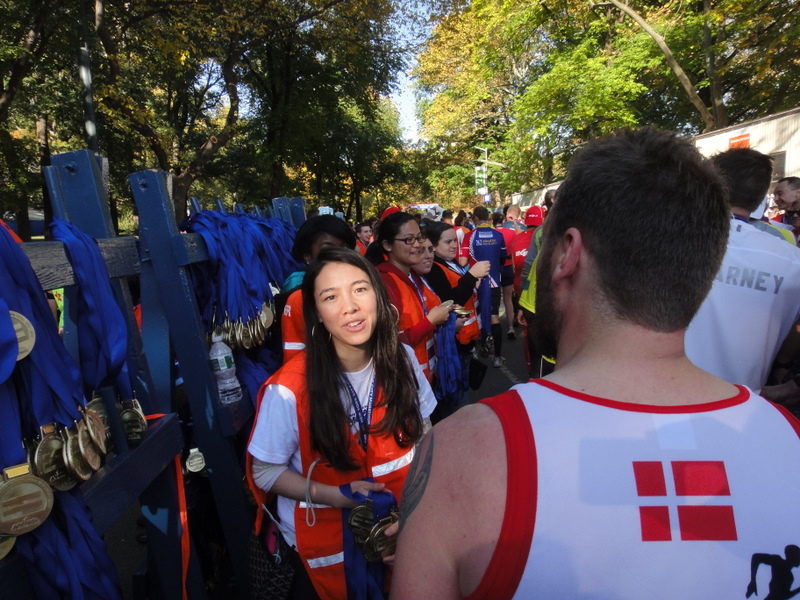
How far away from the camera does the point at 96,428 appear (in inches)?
53.1

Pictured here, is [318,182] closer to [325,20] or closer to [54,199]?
[325,20]

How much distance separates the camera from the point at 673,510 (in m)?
0.79

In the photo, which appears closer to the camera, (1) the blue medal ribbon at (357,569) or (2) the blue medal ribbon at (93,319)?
(2) the blue medal ribbon at (93,319)

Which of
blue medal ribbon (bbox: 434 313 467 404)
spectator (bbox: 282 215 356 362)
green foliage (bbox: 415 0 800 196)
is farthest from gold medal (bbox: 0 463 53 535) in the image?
green foliage (bbox: 415 0 800 196)

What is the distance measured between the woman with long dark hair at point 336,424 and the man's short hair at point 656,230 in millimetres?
1139

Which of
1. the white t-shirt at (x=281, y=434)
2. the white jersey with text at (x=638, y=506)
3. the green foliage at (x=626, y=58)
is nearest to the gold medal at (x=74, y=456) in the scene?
the white t-shirt at (x=281, y=434)

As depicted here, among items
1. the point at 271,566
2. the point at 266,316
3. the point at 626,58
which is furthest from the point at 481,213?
the point at 626,58

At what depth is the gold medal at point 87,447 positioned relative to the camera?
126 centimetres

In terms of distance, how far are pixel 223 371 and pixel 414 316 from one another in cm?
124

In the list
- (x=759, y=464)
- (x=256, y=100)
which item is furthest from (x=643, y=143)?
(x=256, y=100)

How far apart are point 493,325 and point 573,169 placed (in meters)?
5.66

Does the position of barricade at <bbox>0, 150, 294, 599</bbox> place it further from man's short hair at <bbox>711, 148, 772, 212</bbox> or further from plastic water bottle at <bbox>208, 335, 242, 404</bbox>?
man's short hair at <bbox>711, 148, 772, 212</bbox>

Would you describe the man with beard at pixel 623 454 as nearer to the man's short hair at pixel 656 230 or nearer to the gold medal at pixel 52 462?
the man's short hair at pixel 656 230

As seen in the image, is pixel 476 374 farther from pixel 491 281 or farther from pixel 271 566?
pixel 491 281
